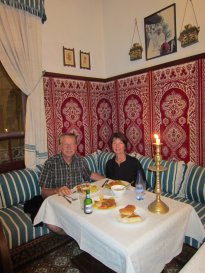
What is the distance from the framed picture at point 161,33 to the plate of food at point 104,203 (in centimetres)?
212

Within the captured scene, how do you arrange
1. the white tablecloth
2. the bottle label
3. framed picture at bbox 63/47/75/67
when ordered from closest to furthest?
the white tablecloth → the bottle label → framed picture at bbox 63/47/75/67

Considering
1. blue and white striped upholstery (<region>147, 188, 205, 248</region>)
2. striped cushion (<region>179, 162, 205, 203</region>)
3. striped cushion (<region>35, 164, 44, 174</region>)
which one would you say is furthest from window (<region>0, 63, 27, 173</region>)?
striped cushion (<region>179, 162, 205, 203</region>)

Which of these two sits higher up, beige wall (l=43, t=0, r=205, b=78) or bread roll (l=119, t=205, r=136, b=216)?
beige wall (l=43, t=0, r=205, b=78)

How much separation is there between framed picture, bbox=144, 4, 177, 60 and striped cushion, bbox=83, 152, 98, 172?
5.61 feet

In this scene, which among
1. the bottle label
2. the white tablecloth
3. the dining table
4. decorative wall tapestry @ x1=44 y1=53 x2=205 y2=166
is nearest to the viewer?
the white tablecloth

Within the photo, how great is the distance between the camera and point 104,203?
1622 mm

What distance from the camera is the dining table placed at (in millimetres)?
1187

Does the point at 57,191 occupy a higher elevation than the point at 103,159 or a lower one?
lower

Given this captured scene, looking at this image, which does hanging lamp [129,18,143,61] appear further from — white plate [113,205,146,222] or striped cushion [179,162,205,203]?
white plate [113,205,146,222]

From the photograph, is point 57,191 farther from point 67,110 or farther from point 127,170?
point 67,110

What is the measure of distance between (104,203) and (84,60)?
260 cm

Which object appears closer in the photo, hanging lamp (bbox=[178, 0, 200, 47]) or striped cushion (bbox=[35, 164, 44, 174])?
hanging lamp (bbox=[178, 0, 200, 47])

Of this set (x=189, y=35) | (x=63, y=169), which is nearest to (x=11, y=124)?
(x=63, y=169)

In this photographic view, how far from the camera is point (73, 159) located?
246 cm
